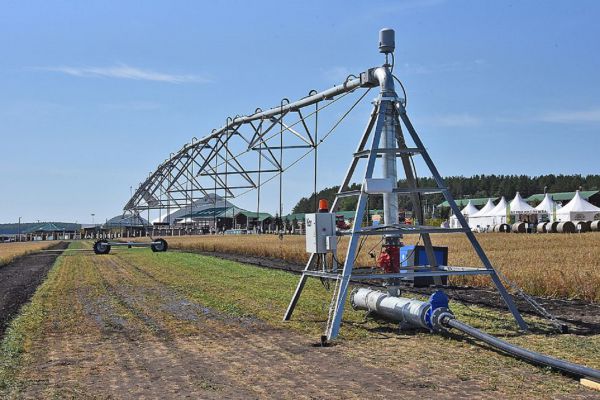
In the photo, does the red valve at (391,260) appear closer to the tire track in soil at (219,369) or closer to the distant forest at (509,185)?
the tire track in soil at (219,369)

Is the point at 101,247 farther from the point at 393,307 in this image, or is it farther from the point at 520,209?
the point at 520,209

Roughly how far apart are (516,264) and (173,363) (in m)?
15.0

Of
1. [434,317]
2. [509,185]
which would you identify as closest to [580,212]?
[434,317]

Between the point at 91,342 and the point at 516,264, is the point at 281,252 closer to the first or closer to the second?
the point at 516,264

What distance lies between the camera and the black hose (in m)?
6.87

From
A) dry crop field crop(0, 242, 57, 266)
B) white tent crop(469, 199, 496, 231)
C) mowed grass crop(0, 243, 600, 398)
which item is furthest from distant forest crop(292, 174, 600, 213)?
mowed grass crop(0, 243, 600, 398)

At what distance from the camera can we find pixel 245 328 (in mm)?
11508

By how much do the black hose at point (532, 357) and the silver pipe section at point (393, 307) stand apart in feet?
1.40

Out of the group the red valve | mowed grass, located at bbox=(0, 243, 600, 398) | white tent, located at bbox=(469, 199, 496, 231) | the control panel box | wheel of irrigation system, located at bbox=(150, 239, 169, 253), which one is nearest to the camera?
mowed grass, located at bbox=(0, 243, 600, 398)

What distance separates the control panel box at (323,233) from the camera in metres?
11.3

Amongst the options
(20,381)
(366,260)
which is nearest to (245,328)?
(20,381)

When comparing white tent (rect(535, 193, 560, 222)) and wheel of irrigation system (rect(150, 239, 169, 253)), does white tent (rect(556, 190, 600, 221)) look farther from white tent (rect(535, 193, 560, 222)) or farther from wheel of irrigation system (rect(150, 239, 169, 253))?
wheel of irrigation system (rect(150, 239, 169, 253))

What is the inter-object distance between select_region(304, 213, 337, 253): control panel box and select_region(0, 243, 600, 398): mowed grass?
1386mm

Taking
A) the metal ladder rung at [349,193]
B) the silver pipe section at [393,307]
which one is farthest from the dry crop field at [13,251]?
the metal ladder rung at [349,193]
